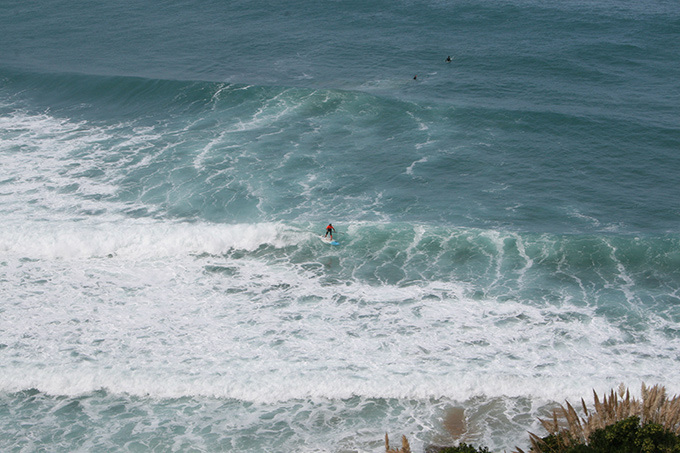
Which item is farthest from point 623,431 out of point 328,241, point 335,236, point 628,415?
point 335,236

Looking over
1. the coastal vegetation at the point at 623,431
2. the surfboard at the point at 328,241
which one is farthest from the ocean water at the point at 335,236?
the coastal vegetation at the point at 623,431

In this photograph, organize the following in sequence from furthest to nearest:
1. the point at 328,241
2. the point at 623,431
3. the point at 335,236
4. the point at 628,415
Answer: the point at 335,236
the point at 328,241
the point at 628,415
the point at 623,431

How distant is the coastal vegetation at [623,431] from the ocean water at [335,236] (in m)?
3.67

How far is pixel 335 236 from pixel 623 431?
21.6m

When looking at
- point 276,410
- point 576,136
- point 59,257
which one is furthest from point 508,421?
point 576,136

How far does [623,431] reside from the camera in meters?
19.5

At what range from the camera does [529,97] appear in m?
56.3

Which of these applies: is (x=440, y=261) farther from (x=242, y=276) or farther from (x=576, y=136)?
(x=576, y=136)

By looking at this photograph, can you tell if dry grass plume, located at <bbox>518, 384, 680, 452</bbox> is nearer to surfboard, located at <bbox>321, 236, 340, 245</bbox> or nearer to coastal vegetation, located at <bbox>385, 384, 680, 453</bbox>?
coastal vegetation, located at <bbox>385, 384, 680, 453</bbox>

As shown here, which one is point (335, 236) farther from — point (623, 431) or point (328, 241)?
point (623, 431)

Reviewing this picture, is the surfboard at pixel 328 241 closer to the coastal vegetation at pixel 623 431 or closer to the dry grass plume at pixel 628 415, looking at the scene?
the coastal vegetation at pixel 623 431

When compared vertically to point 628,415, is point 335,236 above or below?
below

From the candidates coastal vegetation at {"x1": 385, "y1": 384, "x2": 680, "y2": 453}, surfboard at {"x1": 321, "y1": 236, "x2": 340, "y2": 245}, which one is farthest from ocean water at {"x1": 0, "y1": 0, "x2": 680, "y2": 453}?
coastal vegetation at {"x1": 385, "y1": 384, "x2": 680, "y2": 453}

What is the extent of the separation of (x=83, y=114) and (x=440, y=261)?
38.5 m
